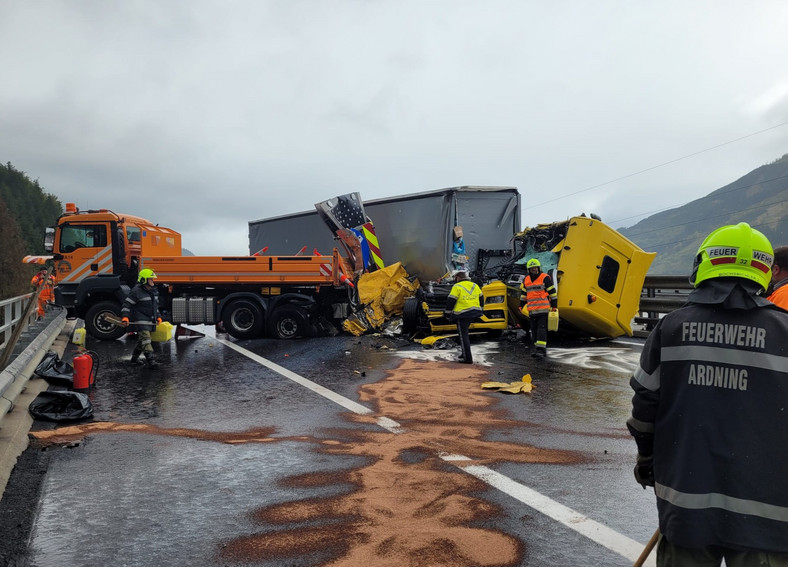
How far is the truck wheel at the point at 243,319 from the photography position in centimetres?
1437

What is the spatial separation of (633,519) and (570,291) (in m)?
7.86

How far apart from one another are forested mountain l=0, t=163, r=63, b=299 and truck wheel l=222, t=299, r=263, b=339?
65014 millimetres

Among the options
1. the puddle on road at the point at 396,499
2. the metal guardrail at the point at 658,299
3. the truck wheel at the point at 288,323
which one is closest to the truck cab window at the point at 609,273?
the metal guardrail at the point at 658,299

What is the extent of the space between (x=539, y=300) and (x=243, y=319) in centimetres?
733

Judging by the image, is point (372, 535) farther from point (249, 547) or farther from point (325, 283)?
point (325, 283)

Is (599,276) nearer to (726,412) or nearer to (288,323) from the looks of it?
(288,323)

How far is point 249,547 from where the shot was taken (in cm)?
331

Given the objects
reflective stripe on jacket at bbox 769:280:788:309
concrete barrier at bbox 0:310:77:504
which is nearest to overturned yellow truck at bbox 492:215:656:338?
reflective stripe on jacket at bbox 769:280:788:309

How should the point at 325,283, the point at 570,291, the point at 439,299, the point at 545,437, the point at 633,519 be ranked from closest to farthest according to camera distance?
the point at 633,519, the point at 545,437, the point at 570,291, the point at 439,299, the point at 325,283

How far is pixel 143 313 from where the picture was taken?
10.8m

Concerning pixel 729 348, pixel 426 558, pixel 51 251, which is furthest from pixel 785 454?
pixel 51 251

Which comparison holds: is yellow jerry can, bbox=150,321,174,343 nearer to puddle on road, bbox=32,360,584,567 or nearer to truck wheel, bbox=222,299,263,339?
truck wheel, bbox=222,299,263,339

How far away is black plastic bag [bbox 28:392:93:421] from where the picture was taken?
6.21m

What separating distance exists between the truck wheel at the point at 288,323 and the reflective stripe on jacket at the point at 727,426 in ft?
41.4
